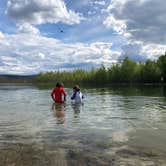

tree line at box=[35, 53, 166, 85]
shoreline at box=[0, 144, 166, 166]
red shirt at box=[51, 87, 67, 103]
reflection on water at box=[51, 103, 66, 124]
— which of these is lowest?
shoreline at box=[0, 144, 166, 166]

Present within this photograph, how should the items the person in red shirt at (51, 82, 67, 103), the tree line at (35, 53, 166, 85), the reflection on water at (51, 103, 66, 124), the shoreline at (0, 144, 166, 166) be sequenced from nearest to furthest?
the shoreline at (0, 144, 166, 166)
the reflection on water at (51, 103, 66, 124)
the person in red shirt at (51, 82, 67, 103)
the tree line at (35, 53, 166, 85)

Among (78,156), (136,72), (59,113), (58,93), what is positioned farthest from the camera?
(136,72)

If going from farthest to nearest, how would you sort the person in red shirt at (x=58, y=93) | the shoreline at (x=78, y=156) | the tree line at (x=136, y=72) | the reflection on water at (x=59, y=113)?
the tree line at (x=136, y=72) < the person in red shirt at (x=58, y=93) < the reflection on water at (x=59, y=113) < the shoreline at (x=78, y=156)

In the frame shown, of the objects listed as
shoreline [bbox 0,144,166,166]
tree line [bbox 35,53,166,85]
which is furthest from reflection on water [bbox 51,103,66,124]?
tree line [bbox 35,53,166,85]

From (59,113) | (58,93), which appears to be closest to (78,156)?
(59,113)

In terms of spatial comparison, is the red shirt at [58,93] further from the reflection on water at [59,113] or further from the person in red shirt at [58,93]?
the reflection on water at [59,113]

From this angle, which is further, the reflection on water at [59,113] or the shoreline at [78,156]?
the reflection on water at [59,113]

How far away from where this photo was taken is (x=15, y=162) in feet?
30.7

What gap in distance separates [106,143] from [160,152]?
92.5 inches

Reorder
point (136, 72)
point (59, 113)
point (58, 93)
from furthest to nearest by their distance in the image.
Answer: point (136, 72) < point (58, 93) < point (59, 113)

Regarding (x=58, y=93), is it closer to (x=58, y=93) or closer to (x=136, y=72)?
(x=58, y=93)

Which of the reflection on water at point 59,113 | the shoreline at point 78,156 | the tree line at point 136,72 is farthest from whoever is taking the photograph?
the tree line at point 136,72

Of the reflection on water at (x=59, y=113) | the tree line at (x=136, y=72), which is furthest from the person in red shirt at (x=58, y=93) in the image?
the tree line at (x=136, y=72)

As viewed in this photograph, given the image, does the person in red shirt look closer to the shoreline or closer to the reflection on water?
the reflection on water
